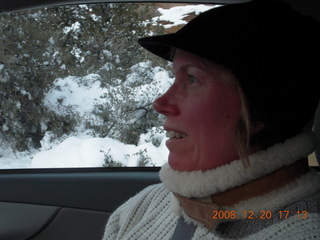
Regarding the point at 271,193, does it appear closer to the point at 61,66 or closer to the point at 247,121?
the point at 247,121

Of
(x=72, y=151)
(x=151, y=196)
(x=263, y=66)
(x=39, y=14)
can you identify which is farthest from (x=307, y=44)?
(x=72, y=151)

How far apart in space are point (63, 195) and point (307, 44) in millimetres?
1732

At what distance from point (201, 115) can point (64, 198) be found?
1.54 m

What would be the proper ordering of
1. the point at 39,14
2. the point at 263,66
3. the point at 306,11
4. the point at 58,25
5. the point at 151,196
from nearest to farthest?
the point at 263,66 < the point at 151,196 < the point at 306,11 < the point at 39,14 < the point at 58,25

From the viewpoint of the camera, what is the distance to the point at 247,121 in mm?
1063

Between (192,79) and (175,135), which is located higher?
(192,79)

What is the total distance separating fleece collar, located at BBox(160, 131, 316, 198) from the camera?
107cm

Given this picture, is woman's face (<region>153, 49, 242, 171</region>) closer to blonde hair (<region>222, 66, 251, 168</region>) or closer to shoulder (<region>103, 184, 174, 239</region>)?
blonde hair (<region>222, 66, 251, 168</region>)

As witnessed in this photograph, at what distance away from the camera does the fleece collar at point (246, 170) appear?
107cm

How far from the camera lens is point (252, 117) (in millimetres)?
1068

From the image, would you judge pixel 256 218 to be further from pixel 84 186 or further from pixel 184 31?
pixel 84 186

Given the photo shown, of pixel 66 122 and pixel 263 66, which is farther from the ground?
pixel 263 66

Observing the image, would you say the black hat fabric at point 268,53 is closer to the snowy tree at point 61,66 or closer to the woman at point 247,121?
the woman at point 247,121

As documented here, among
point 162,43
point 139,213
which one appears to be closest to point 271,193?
point 162,43
